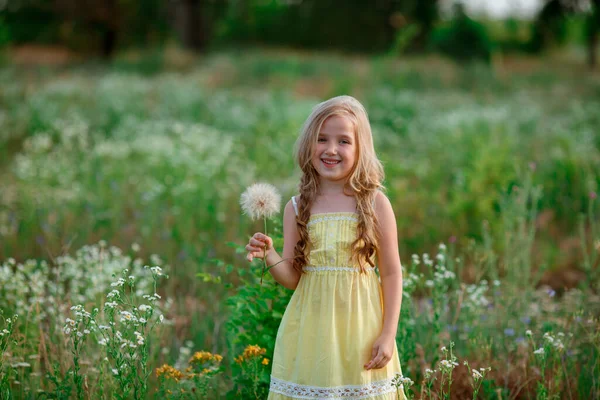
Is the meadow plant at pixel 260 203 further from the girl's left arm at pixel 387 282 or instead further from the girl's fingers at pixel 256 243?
the girl's left arm at pixel 387 282

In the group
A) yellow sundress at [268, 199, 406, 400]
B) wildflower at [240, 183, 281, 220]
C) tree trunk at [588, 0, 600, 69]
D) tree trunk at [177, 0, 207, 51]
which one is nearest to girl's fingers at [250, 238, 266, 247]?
wildflower at [240, 183, 281, 220]

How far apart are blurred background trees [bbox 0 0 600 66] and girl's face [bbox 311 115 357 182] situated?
16028 millimetres

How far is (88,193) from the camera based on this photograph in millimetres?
6254

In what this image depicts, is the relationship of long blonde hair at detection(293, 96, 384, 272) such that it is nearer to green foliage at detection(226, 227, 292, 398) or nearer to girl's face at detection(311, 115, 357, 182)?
girl's face at detection(311, 115, 357, 182)

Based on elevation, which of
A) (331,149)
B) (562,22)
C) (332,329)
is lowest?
(332,329)

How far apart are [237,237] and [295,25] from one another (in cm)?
2422

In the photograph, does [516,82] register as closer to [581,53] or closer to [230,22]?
[581,53]

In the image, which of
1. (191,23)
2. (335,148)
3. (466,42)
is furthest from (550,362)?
(191,23)

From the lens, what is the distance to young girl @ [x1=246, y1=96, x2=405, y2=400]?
94.5 inches

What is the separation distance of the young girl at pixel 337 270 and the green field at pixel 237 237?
239 millimetres

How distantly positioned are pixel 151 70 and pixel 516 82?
9.61m

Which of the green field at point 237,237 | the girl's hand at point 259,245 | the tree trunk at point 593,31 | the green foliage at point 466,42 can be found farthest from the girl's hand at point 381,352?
the tree trunk at point 593,31

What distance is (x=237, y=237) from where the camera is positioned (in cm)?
559

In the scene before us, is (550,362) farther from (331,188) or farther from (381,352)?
(331,188)
